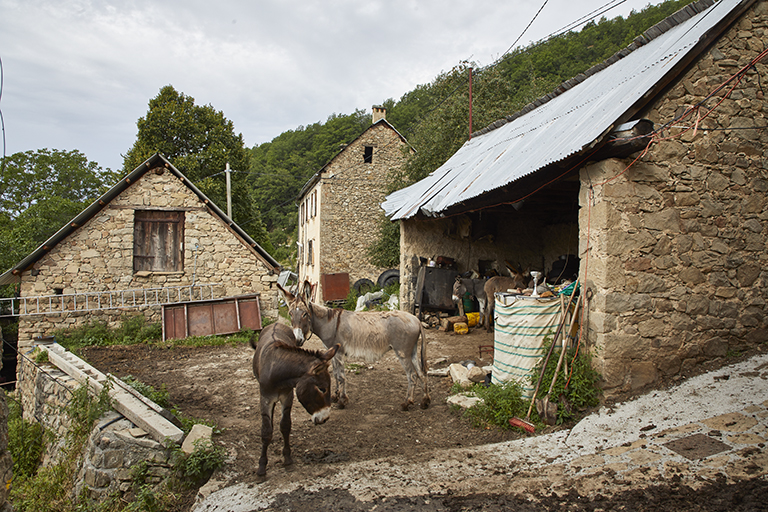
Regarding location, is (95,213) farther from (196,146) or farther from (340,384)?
(196,146)

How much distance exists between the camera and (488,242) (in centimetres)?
1112

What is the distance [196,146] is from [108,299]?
587 inches

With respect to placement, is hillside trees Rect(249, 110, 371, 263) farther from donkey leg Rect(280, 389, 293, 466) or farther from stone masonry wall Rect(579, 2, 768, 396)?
donkey leg Rect(280, 389, 293, 466)

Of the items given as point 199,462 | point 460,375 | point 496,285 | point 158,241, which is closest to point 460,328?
point 496,285

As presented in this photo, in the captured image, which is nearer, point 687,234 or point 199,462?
point 199,462

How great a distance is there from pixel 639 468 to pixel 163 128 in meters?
25.7

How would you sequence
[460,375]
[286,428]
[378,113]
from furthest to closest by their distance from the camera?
[378,113] → [460,375] → [286,428]

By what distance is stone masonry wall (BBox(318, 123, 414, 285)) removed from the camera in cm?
2086

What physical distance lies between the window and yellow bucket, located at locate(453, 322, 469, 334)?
780 centimetres

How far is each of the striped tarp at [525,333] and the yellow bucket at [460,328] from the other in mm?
4715

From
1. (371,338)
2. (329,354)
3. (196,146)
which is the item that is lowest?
(371,338)

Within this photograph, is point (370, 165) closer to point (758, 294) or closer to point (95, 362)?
point (95, 362)

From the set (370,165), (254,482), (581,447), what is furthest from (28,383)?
(370,165)

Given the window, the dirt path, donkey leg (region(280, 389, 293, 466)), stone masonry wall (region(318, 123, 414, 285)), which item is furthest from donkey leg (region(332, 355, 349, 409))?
stone masonry wall (region(318, 123, 414, 285))
